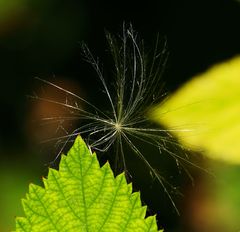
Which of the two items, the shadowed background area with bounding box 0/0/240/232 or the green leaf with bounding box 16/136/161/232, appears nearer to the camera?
the green leaf with bounding box 16/136/161/232

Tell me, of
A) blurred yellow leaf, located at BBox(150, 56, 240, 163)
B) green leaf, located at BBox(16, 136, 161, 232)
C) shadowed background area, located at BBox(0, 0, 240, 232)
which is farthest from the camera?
shadowed background area, located at BBox(0, 0, 240, 232)

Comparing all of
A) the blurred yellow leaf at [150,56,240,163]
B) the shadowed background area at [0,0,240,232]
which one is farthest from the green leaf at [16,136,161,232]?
the shadowed background area at [0,0,240,232]

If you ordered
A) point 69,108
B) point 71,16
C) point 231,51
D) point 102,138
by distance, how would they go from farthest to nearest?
point 71,16
point 231,51
point 69,108
point 102,138

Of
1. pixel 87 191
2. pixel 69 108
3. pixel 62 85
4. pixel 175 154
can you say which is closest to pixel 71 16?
pixel 62 85

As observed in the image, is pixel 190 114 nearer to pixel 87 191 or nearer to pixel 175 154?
pixel 175 154

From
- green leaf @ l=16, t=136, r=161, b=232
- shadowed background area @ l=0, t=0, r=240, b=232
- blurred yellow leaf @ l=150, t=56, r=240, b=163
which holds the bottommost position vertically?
green leaf @ l=16, t=136, r=161, b=232

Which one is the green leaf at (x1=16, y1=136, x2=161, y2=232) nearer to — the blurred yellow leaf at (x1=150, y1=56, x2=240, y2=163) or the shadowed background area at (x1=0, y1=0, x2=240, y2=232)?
the blurred yellow leaf at (x1=150, y1=56, x2=240, y2=163)
